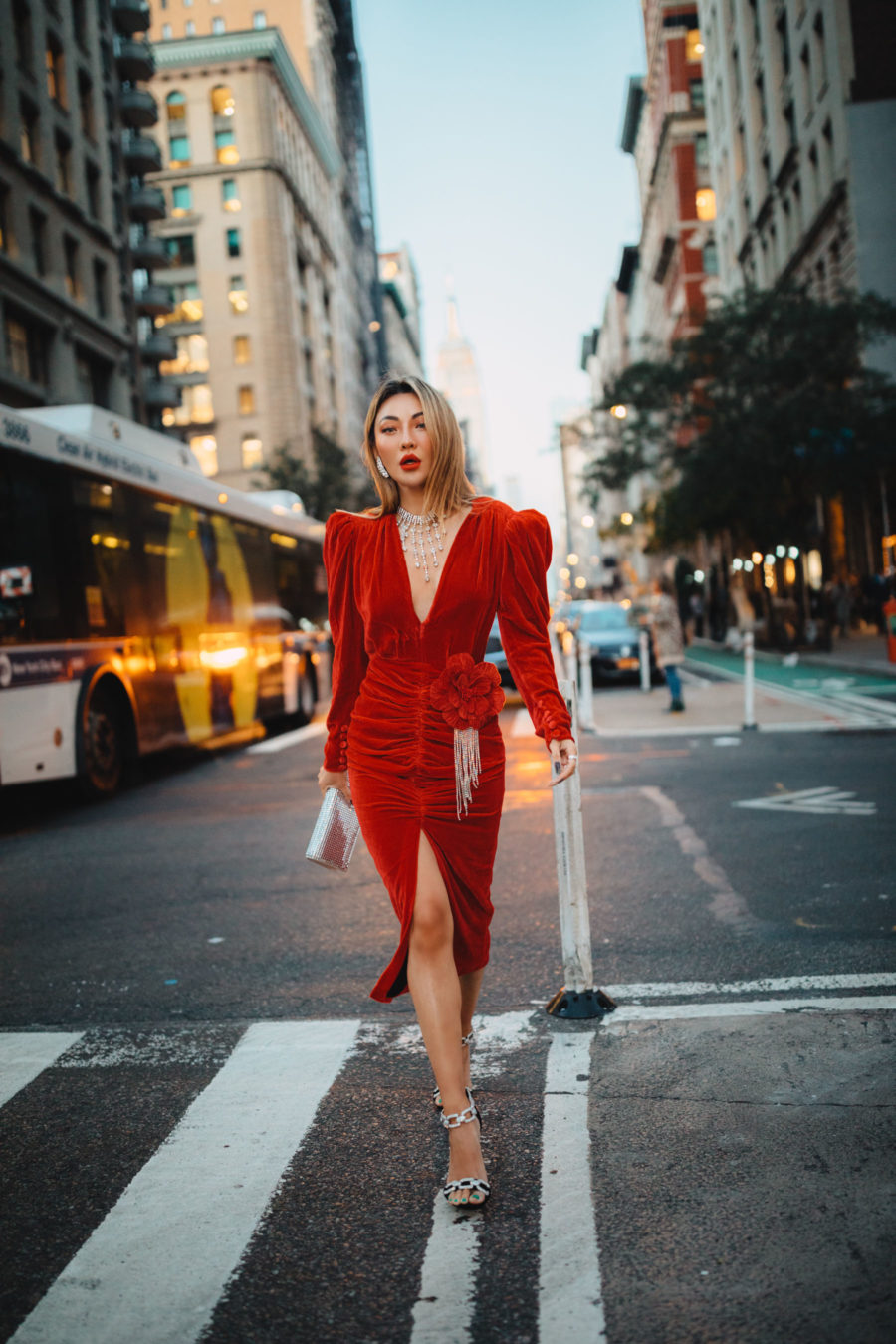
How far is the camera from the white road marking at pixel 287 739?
15.6 meters

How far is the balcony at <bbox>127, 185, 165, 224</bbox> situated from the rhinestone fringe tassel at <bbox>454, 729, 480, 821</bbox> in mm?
46035

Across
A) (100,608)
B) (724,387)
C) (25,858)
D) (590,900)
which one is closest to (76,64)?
(724,387)

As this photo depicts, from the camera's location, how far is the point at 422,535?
10.8 ft

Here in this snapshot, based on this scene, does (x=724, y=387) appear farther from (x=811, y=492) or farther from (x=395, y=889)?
(x=395, y=889)

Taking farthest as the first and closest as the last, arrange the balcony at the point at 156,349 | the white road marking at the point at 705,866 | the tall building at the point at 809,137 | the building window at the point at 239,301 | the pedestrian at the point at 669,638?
1. the building window at the point at 239,301
2. the balcony at the point at 156,349
3. the tall building at the point at 809,137
4. the pedestrian at the point at 669,638
5. the white road marking at the point at 705,866

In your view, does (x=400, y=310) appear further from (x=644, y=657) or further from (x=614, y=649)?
(x=644, y=657)

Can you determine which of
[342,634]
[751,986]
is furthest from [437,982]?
[751,986]

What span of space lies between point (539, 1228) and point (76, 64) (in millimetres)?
43203

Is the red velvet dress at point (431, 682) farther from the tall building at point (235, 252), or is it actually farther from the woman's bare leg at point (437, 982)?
the tall building at point (235, 252)

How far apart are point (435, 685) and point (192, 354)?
66031 millimetres

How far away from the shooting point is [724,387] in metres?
32.2

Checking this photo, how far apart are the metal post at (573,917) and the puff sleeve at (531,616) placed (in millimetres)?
874

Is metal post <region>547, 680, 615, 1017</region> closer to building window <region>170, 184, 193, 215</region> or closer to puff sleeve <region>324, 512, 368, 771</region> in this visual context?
puff sleeve <region>324, 512, 368, 771</region>

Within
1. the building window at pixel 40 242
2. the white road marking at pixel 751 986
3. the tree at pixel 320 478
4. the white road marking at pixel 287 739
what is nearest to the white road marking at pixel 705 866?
the white road marking at pixel 751 986
